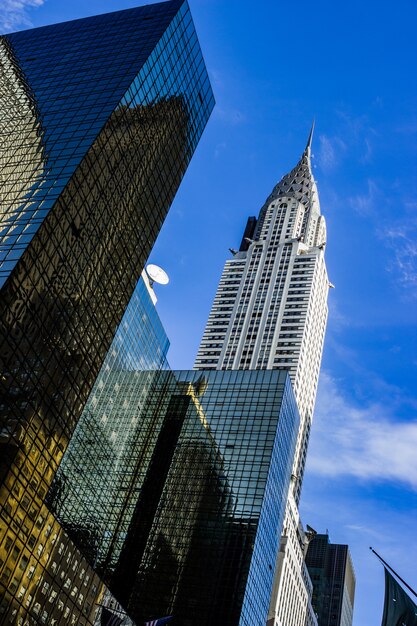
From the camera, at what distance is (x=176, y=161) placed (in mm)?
91562

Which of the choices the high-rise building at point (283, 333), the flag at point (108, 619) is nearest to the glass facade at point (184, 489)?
the high-rise building at point (283, 333)

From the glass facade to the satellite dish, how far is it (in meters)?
15.2

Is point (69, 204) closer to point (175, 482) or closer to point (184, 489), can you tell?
point (184, 489)

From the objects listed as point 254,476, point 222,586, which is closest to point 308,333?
point 254,476

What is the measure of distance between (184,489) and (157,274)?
113 ft

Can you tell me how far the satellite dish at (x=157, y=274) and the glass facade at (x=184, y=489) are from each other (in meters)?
15.2

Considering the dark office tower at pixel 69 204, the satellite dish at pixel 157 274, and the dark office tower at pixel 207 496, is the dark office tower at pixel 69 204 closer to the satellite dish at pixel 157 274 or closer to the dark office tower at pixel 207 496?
the satellite dish at pixel 157 274

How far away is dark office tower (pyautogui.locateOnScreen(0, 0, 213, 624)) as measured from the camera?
62.0 meters

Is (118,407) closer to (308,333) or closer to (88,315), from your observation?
(88,315)

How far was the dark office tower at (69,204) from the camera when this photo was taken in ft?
203

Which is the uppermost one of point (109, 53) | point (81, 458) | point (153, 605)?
point (109, 53)

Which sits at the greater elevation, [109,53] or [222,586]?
[109,53]

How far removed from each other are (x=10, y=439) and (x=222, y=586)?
60.0 metres

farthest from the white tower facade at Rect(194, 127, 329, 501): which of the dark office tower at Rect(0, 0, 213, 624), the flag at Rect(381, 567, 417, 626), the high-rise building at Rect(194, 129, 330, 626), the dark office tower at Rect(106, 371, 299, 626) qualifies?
the flag at Rect(381, 567, 417, 626)
